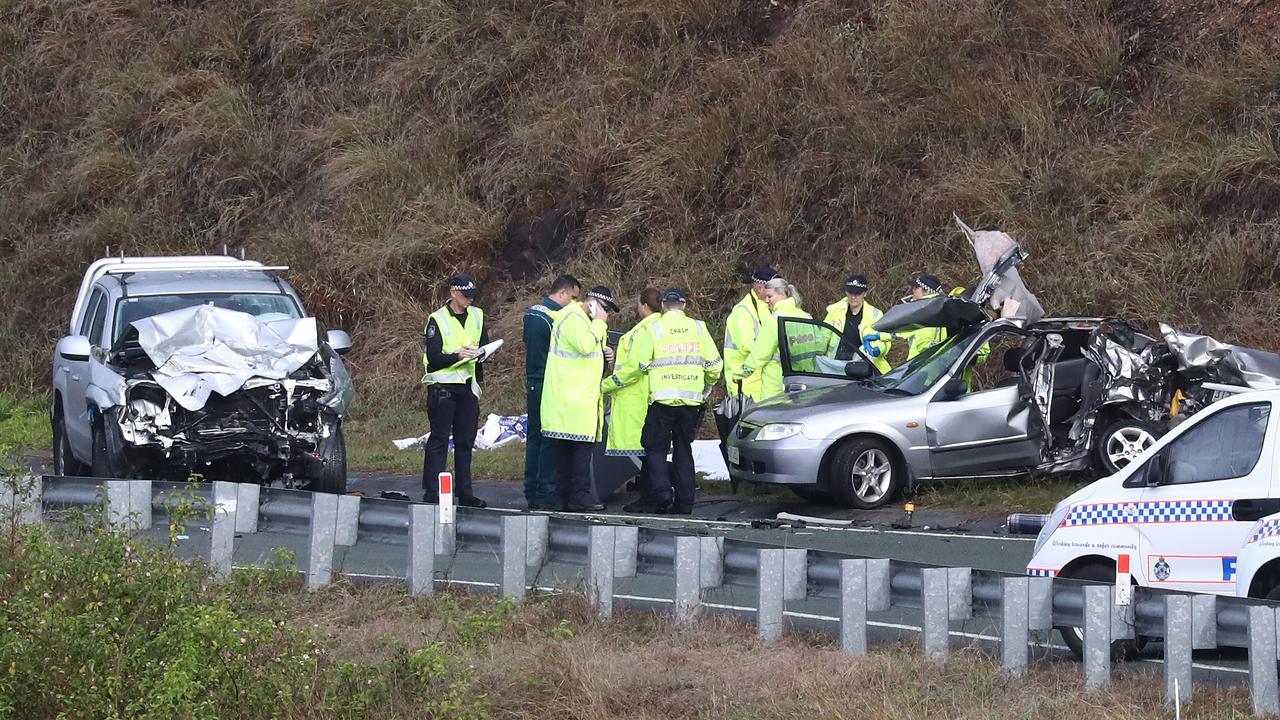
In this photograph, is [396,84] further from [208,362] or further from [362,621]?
[362,621]

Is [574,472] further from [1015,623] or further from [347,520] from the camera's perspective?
[1015,623]

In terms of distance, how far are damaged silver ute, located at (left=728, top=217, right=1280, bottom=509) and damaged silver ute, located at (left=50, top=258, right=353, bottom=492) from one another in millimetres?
3606

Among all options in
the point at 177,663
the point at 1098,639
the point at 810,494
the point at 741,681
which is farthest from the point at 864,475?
the point at 177,663

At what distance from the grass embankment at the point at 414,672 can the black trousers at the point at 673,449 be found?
5.70 meters

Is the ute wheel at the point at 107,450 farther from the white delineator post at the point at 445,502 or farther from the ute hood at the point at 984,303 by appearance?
the ute hood at the point at 984,303

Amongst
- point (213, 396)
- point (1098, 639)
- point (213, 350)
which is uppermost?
point (213, 350)

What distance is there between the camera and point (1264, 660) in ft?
23.6

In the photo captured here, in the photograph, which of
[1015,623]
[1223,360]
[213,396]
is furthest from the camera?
[1223,360]

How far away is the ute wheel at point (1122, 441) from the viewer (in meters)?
14.5

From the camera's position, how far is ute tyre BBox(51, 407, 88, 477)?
15.3 metres

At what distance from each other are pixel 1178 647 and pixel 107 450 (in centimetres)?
857

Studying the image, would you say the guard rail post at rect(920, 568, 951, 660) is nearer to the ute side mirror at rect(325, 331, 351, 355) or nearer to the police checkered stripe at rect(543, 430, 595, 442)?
the police checkered stripe at rect(543, 430, 595, 442)

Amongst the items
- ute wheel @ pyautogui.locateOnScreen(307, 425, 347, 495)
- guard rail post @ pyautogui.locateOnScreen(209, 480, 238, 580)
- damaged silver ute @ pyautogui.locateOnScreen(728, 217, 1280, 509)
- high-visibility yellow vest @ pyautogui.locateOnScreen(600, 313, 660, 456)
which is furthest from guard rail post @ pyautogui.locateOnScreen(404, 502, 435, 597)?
damaged silver ute @ pyautogui.locateOnScreen(728, 217, 1280, 509)

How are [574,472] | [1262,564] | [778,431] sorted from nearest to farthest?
[1262,564] → [574,472] → [778,431]
